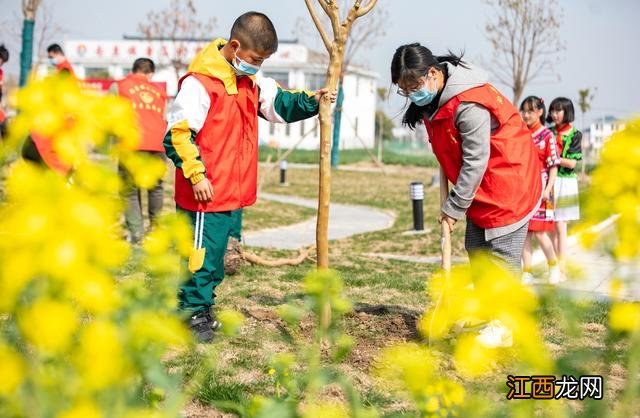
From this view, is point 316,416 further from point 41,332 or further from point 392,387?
point 392,387

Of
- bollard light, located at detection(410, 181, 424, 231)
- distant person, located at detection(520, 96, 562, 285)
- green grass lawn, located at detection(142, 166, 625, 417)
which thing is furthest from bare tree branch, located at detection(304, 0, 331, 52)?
bollard light, located at detection(410, 181, 424, 231)

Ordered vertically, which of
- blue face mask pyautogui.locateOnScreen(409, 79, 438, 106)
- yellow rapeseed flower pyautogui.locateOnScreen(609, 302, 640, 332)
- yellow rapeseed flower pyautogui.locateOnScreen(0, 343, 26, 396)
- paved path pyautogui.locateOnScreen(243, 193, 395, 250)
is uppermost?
blue face mask pyautogui.locateOnScreen(409, 79, 438, 106)

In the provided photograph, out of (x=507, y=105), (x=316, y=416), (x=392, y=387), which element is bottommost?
(x=392, y=387)

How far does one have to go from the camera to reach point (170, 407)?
1245 millimetres

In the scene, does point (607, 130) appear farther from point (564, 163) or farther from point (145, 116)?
point (145, 116)

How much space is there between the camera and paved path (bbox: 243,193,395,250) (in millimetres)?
8828

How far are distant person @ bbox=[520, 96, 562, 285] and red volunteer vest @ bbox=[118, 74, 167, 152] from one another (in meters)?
3.55

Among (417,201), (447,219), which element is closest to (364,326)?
(447,219)

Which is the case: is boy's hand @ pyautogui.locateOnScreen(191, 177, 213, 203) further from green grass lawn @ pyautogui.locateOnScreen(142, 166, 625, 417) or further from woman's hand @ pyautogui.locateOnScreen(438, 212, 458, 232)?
woman's hand @ pyautogui.locateOnScreen(438, 212, 458, 232)

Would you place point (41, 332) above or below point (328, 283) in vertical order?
above

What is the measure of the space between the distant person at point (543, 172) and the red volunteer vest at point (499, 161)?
85.1 inches

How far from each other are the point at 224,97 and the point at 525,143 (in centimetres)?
160

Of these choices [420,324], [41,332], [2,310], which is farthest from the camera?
[420,324]

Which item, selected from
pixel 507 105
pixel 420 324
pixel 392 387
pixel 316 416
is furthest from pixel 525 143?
pixel 316 416
